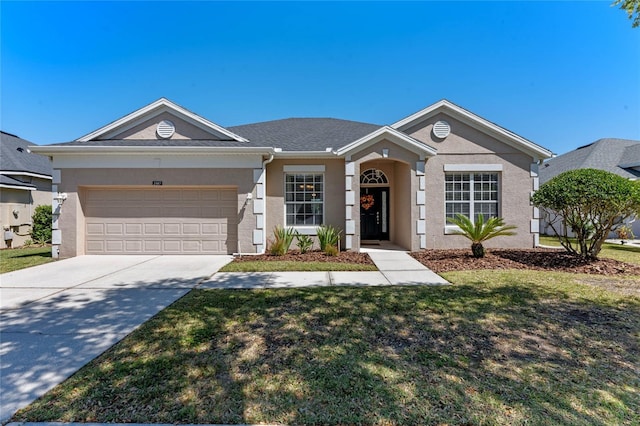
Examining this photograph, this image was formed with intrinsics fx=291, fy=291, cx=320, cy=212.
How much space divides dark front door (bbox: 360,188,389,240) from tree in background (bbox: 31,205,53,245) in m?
14.6

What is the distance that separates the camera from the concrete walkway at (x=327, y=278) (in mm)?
6352

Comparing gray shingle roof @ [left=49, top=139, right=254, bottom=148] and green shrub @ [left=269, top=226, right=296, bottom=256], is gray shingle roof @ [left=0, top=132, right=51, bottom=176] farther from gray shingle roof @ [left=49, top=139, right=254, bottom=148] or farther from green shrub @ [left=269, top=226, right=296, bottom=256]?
green shrub @ [left=269, top=226, right=296, bottom=256]

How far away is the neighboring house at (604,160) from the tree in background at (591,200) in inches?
377

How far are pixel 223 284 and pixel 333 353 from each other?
3774 mm

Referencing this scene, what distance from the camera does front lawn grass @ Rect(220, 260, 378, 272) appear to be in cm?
775

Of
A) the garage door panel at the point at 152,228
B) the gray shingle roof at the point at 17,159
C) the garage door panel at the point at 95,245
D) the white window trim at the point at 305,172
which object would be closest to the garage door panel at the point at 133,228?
the garage door panel at the point at 152,228

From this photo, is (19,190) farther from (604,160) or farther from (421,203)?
(604,160)

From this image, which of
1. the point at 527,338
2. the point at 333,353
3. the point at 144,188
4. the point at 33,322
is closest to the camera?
the point at 333,353

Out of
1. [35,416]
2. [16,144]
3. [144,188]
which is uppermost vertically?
[16,144]

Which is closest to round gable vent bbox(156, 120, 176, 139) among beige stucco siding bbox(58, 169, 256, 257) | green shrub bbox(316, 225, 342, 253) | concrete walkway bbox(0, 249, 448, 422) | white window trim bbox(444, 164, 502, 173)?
beige stucco siding bbox(58, 169, 256, 257)

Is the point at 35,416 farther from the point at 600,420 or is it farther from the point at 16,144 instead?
the point at 16,144

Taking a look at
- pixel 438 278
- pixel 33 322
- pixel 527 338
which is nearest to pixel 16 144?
pixel 33 322

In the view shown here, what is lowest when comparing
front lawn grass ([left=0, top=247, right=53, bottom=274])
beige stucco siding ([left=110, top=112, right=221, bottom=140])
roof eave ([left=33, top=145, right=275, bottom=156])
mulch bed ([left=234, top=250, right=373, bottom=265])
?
front lawn grass ([left=0, top=247, right=53, bottom=274])

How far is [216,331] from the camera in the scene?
13.0 ft
